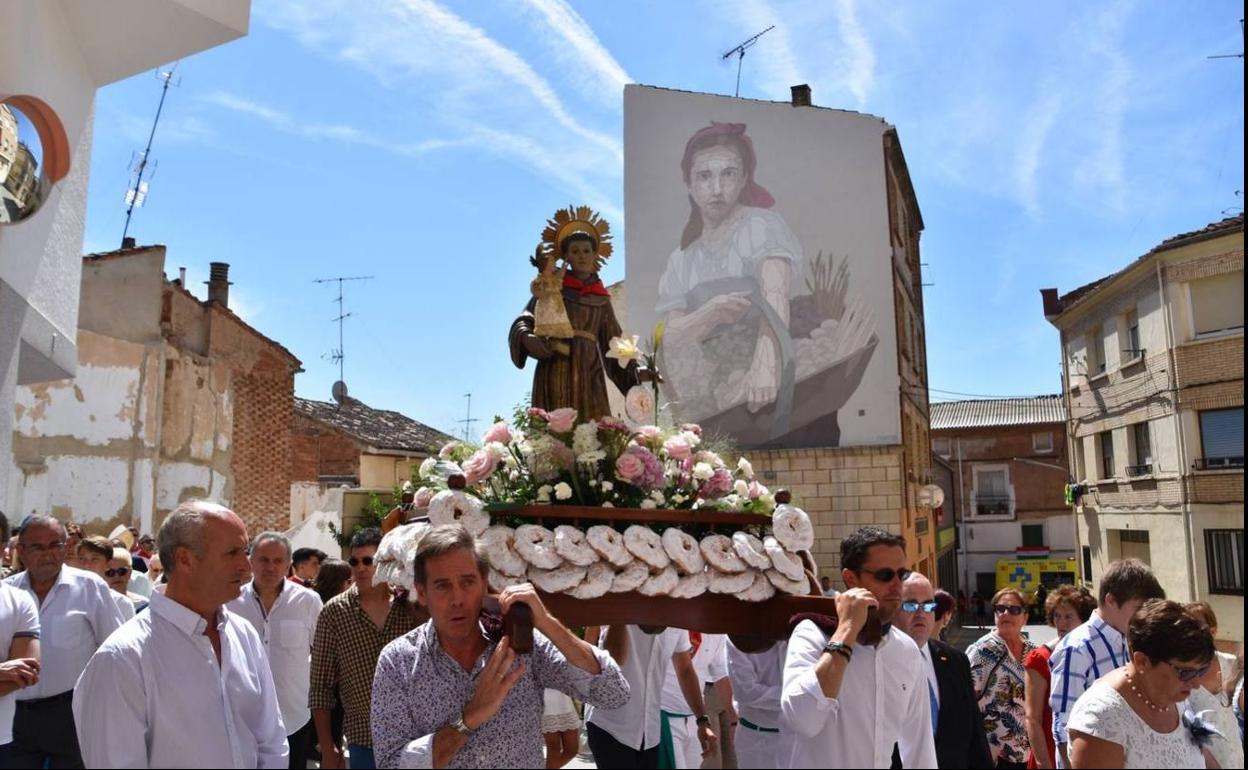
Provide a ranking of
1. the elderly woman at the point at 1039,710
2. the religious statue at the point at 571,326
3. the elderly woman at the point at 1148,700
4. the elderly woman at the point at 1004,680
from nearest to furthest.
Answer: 1. the elderly woman at the point at 1148,700
2. the elderly woman at the point at 1039,710
3. the religious statue at the point at 571,326
4. the elderly woman at the point at 1004,680

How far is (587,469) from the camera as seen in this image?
386cm

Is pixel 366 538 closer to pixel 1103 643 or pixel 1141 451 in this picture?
pixel 1103 643

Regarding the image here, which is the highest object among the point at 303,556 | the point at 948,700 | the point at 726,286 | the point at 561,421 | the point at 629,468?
the point at 726,286

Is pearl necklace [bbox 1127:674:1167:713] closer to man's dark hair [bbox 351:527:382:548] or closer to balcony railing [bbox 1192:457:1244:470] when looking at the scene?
man's dark hair [bbox 351:527:382:548]

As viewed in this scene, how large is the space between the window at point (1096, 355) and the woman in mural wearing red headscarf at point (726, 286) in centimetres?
1013

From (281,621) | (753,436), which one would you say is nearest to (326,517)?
(753,436)

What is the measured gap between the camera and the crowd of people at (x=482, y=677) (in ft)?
8.72

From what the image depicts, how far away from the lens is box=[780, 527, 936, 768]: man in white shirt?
2904mm

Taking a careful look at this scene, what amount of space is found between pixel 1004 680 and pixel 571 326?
3.06 m

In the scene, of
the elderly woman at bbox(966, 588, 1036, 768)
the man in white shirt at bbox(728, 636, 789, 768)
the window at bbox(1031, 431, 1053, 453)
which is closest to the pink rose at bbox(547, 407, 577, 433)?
the man in white shirt at bbox(728, 636, 789, 768)

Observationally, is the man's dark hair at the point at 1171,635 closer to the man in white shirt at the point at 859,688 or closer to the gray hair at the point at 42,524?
the man in white shirt at the point at 859,688

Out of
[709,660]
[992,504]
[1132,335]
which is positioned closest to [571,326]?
[709,660]

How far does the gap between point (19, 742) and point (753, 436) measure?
17368mm

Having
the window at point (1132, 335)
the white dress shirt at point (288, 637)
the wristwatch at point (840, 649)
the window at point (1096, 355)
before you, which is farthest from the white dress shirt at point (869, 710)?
the window at point (1096, 355)
